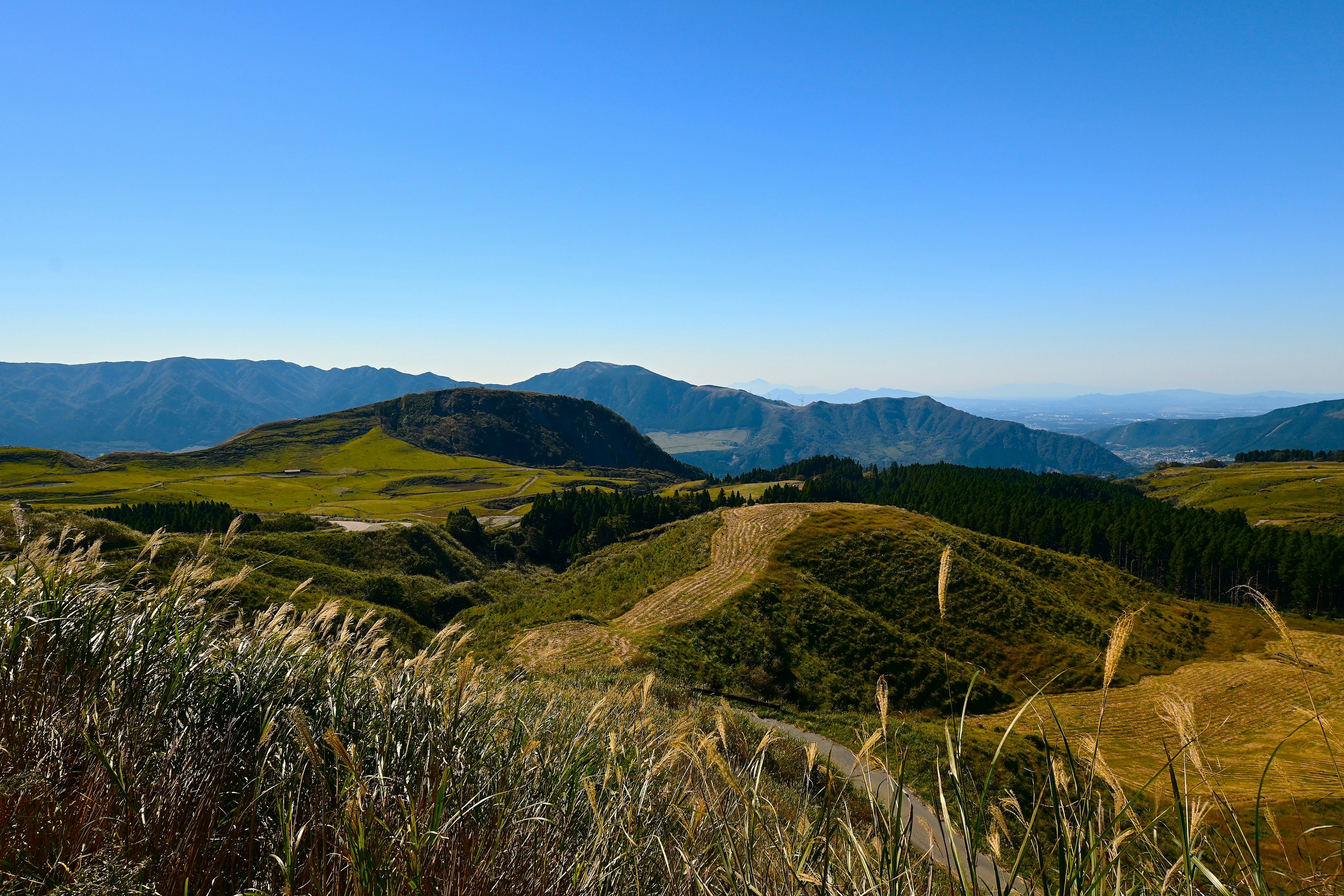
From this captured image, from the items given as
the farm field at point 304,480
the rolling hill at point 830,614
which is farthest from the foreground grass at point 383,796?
the farm field at point 304,480

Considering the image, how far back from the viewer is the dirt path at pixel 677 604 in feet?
97.3

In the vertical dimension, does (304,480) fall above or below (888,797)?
below

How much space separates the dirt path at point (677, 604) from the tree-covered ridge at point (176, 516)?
135ft

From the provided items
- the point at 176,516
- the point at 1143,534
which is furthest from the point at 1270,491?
the point at 176,516

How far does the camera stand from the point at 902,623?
139ft

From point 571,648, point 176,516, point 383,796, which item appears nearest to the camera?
point 383,796

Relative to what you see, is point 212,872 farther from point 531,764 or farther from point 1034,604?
point 1034,604

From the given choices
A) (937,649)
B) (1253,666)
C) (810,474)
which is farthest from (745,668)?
(810,474)

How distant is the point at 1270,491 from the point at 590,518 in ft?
533

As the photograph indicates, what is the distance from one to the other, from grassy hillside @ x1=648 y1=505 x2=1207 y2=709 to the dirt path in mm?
1269

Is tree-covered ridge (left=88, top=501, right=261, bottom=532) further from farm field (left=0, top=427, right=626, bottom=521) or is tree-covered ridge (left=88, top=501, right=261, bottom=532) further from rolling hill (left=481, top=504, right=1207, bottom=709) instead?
rolling hill (left=481, top=504, right=1207, bottom=709)

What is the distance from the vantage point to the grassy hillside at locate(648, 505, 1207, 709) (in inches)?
1298

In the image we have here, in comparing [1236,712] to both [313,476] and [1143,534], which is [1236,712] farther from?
[313,476]

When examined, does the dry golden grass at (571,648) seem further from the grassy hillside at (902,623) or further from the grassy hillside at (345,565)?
the grassy hillside at (345,565)
